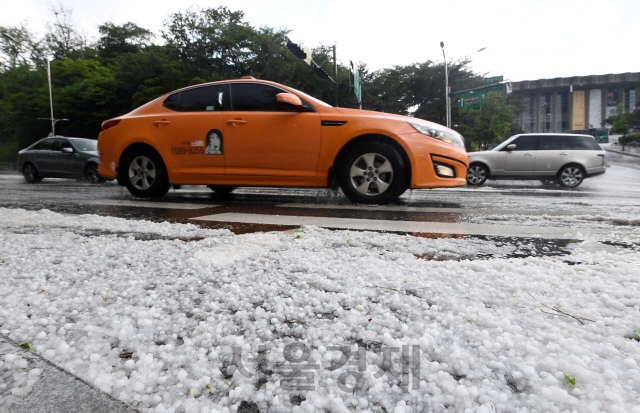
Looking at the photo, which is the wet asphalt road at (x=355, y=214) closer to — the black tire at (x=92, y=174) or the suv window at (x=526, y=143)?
the black tire at (x=92, y=174)

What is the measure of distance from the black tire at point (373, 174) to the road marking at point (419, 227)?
1.04 meters

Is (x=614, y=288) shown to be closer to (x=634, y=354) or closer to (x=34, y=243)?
(x=634, y=354)

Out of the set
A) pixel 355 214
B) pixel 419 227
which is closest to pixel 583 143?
pixel 355 214

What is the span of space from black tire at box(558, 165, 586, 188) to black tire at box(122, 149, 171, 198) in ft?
33.0

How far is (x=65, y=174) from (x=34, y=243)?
10693mm

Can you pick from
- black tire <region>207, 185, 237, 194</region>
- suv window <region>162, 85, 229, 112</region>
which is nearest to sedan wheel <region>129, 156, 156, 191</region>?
suv window <region>162, 85, 229, 112</region>

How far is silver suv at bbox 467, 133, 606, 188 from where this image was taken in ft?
35.6

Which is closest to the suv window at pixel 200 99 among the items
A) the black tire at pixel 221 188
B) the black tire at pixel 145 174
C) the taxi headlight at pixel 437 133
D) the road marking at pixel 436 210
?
the black tire at pixel 145 174

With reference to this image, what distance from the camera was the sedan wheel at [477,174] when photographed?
11180mm

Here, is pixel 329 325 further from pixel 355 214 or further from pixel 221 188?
pixel 221 188

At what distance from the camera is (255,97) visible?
496cm

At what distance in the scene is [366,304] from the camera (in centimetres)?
145

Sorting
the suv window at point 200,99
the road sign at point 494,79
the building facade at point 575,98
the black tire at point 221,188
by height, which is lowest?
the black tire at point 221,188

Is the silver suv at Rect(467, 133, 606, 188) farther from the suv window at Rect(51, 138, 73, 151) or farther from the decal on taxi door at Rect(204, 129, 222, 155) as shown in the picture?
the suv window at Rect(51, 138, 73, 151)
